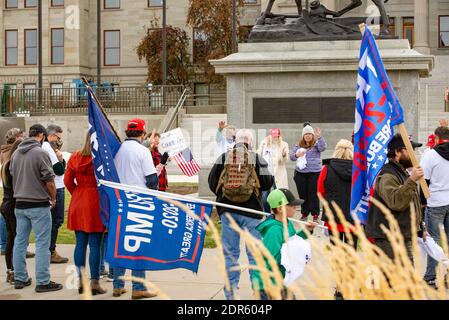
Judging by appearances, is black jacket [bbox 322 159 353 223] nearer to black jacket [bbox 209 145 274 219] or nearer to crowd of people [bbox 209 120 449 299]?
crowd of people [bbox 209 120 449 299]

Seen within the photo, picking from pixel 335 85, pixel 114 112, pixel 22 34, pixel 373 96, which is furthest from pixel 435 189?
pixel 22 34

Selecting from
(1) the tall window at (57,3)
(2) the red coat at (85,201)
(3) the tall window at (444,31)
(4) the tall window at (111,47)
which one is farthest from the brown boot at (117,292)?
(1) the tall window at (57,3)

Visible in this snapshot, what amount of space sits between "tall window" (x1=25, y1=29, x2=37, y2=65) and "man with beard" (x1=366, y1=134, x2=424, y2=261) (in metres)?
53.9

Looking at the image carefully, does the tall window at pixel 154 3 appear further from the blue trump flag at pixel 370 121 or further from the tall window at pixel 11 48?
the blue trump flag at pixel 370 121

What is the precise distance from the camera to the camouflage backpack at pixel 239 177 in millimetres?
7254

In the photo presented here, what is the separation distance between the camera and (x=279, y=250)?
587 centimetres

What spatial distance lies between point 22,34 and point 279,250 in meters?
55.5

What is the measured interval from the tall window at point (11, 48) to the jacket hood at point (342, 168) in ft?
175

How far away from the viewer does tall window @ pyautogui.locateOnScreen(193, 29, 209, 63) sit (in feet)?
172

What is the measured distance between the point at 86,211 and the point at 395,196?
3550 millimetres

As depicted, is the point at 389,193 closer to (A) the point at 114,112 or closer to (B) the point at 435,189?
(B) the point at 435,189

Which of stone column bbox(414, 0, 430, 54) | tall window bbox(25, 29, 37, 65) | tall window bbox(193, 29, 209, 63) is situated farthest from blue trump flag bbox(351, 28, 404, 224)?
tall window bbox(25, 29, 37, 65)

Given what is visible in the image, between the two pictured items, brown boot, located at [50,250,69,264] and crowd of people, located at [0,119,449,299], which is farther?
brown boot, located at [50,250,69,264]
